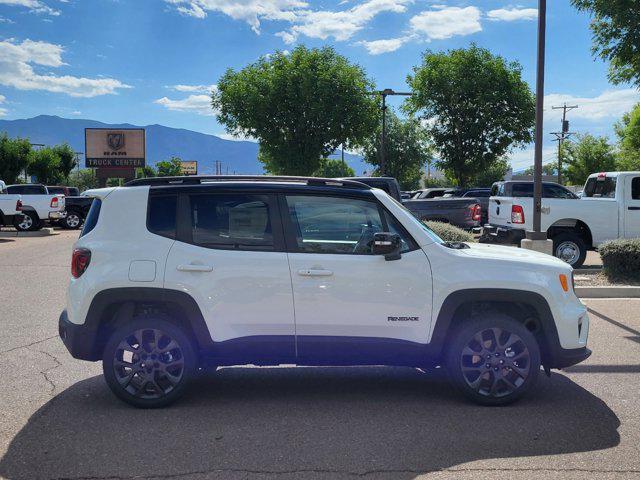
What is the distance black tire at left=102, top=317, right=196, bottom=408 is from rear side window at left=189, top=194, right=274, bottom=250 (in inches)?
29.4

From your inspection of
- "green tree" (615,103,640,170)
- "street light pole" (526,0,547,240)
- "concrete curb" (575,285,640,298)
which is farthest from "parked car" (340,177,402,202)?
"green tree" (615,103,640,170)

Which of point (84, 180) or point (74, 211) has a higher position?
point (84, 180)

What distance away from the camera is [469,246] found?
5.37 metres

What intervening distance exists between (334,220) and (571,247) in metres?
9.47

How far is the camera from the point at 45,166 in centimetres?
6838

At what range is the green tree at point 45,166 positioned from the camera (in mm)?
67562

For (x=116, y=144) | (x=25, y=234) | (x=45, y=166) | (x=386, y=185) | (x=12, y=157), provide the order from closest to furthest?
(x=386, y=185) → (x=25, y=234) → (x=12, y=157) → (x=116, y=144) → (x=45, y=166)

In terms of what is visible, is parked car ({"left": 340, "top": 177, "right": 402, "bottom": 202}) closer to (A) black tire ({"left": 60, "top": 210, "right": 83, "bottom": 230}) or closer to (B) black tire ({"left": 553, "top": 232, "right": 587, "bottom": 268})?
(B) black tire ({"left": 553, "top": 232, "right": 587, "bottom": 268})

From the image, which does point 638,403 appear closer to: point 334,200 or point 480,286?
point 480,286

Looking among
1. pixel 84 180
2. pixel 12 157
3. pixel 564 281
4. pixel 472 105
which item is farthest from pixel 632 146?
pixel 84 180

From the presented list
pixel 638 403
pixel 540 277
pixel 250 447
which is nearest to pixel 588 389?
pixel 638 403

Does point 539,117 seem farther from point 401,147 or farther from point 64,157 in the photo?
point 64,157

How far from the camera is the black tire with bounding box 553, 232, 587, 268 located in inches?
512

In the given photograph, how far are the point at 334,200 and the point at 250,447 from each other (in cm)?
199
